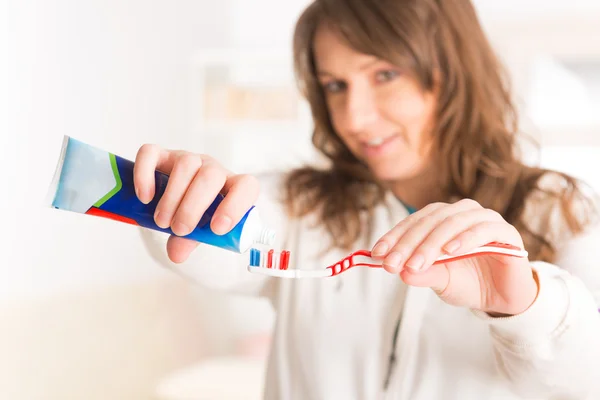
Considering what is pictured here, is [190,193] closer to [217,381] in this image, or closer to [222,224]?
[222,224]

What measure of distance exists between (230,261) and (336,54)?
0.67ft

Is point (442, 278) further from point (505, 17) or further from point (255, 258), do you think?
point (505, 17)

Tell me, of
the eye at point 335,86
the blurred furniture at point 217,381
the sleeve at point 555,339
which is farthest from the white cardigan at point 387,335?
the blurred furniture at point 217,381

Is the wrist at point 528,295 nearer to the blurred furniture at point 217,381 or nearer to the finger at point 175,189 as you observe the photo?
the finger at point 175,189

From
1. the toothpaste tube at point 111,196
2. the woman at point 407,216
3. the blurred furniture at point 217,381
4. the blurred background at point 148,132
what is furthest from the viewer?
the blurred furniture at point 217,381

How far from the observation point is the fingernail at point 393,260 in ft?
1.03

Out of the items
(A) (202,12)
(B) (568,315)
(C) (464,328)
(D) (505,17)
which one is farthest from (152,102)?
(D) (505,17)

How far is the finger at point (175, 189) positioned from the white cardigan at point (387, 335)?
14cm

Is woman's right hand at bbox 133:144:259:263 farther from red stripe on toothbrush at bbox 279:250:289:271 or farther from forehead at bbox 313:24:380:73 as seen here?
forehead at bbox 313:24:380:73

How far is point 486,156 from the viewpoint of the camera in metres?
0.60

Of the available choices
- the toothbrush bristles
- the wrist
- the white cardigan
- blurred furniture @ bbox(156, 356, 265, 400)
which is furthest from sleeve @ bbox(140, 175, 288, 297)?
blurred furniture @ bbox(156, 356, 265, 400)

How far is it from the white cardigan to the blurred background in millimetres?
161

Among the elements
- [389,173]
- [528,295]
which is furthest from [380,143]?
[528,295]

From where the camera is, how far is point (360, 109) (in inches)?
21.2
